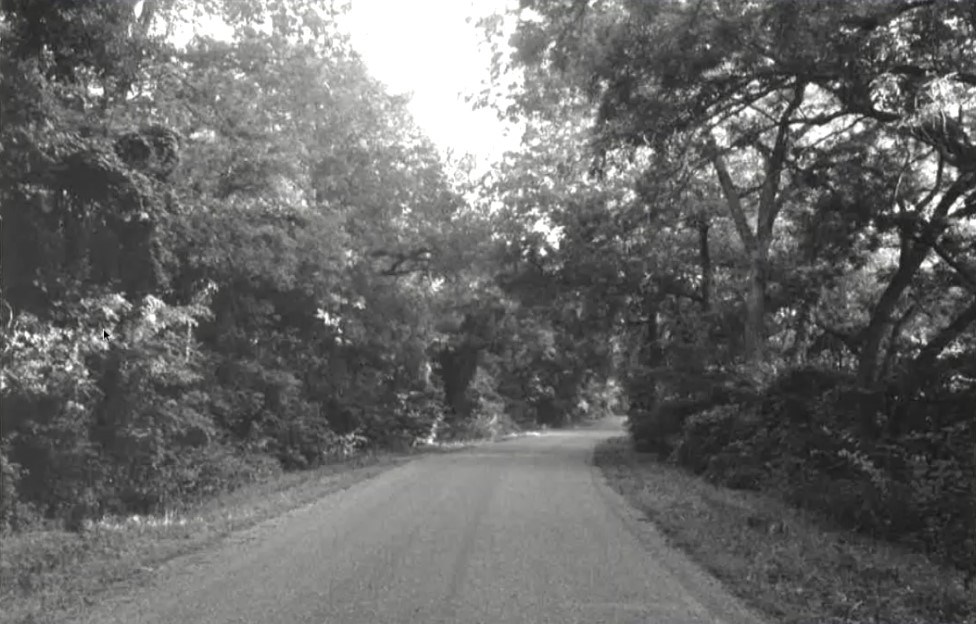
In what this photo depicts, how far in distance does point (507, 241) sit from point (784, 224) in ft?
30.8

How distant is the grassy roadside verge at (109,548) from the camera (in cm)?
855

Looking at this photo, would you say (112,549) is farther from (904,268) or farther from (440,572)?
(904,268)

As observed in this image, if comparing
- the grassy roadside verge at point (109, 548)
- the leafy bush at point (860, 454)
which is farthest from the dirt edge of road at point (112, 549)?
the leafy bush at point (860, 454)

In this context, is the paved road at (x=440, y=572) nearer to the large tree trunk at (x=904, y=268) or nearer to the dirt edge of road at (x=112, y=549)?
the dirt edge of road at (x=112, y=549)

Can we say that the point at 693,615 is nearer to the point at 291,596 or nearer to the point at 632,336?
the point at 291,596

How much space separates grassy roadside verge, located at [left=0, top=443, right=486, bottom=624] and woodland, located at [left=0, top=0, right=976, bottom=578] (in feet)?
6.30

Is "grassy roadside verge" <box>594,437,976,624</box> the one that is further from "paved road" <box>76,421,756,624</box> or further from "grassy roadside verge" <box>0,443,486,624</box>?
"grassy roadside verge" <box>0,443,486,624</box>

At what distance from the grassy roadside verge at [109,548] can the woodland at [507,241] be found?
1.92 m

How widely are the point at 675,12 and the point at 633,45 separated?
687 millimetres

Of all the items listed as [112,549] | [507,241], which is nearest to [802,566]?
[112,549]

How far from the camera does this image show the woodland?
1225cm

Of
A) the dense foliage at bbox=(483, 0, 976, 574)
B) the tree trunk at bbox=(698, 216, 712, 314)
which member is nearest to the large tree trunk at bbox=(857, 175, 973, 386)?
the dense foliage at bbox=(483, 0, 976, 574)

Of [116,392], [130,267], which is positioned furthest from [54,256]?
[116,392]

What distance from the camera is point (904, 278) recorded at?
62.7 ft
